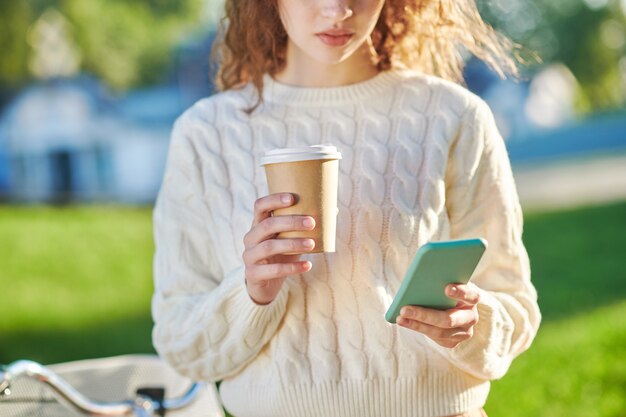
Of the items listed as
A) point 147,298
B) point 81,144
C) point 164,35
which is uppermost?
point 164,35

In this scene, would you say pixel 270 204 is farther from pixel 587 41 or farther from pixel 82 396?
pixel 587 41

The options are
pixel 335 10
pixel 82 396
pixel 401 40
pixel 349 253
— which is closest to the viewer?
pixel 335 10

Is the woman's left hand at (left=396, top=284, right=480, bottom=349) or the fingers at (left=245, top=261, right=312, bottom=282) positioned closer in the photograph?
the woman's left hand at (left=396, top=284, right=480, bottom=349)

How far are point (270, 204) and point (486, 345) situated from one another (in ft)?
1.88

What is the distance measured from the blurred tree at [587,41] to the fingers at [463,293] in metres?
28.8

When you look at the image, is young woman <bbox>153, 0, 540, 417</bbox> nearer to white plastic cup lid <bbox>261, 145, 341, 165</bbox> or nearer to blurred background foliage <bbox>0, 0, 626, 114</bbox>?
white plastic cup lid <bbox>261, 145, 341, 165</bbox>

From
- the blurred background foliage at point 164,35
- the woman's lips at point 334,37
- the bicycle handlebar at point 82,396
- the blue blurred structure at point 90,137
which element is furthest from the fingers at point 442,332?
the blue blurred structure at point 90,137

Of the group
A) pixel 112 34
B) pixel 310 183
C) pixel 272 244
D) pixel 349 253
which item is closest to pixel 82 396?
pixel 349 253

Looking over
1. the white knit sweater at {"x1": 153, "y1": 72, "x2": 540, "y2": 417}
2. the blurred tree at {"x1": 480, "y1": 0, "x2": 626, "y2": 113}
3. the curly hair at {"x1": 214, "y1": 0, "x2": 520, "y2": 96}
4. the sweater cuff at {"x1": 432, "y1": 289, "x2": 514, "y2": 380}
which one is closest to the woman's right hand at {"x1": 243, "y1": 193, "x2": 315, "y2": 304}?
the white knit sweater at {"x1": 153, "y1": 72, "x2": 540, "y2": 417}

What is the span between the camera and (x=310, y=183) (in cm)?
165

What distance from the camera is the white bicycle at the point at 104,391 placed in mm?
2393

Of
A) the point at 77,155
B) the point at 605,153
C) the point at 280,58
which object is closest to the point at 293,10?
the point at 280,58

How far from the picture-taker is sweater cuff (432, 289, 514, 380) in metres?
1.91

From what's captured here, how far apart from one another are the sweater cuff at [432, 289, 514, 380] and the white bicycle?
90 cm
